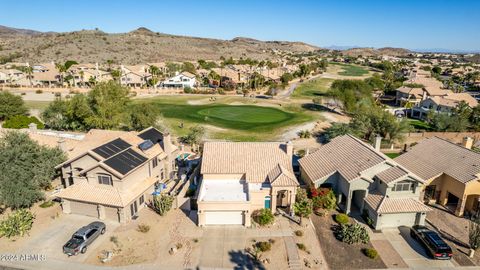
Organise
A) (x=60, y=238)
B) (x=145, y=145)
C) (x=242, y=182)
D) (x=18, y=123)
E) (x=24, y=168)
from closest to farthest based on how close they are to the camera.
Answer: (x=60, y=238) → (x=24, y=168) → (x=242, y=182) → (x=145, y=145) → (x=18, y=123)

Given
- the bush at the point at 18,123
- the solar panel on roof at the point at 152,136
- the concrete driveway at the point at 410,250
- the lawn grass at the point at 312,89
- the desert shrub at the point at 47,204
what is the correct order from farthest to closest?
the lawn grass at the point at 312,89
the bush at the point at 18,123
the solar panel on roof at the point at 152,136
the desert shrub at the point at 47,204
the concrete driveway at the point at 410,250

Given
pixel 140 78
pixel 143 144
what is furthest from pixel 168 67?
pixel 143 144

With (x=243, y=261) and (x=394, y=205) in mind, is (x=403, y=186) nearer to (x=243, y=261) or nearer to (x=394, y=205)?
(x=394, y=205)

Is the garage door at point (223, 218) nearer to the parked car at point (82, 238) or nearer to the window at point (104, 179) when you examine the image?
the parked car at point (82, 238)

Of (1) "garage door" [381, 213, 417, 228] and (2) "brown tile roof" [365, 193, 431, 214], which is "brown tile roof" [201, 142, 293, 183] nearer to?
(2) "brown tile roof" [365, 193, 431, 214]

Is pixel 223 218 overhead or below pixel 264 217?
below

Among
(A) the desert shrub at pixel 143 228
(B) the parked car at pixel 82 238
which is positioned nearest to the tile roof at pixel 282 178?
(A) the desert shrub at pixel 143 228

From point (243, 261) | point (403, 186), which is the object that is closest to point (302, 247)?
point (243, 261)

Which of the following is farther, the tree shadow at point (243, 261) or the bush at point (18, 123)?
the bush at point (18, 123)
